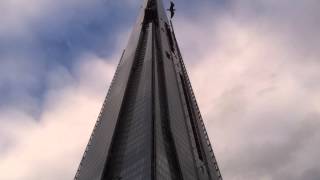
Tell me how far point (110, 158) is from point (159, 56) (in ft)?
191

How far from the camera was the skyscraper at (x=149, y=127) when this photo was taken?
119m

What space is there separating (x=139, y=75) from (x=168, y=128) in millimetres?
38537

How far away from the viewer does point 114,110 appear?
151375 mm

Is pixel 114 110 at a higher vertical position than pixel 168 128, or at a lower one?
higher

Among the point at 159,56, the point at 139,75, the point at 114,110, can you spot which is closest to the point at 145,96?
the point at 114,110

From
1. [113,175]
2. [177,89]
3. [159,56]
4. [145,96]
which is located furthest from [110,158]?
[159,56]

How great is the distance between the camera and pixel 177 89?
541 feet

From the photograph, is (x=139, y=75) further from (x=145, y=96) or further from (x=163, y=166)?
(x=163, y=166)

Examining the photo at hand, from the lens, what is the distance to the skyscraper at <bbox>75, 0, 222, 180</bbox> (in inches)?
4698

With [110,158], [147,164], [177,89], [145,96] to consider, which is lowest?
[147,164]

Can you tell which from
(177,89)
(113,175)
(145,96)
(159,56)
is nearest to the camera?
(113,175)

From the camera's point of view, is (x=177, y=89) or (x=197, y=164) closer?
(x=197, y=164)

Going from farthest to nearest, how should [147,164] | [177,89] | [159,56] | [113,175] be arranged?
[159,56] < [177,89] < [113,175] < [147,164]

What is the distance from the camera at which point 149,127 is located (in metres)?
128
